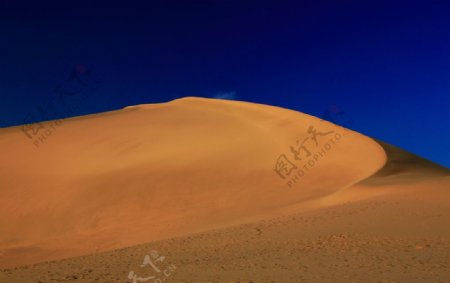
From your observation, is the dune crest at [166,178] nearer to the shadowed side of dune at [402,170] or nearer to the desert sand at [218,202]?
the desert sand at [218,202]

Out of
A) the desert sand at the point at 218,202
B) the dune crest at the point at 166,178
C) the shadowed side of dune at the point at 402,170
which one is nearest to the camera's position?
the desert sand at the point at 218,202

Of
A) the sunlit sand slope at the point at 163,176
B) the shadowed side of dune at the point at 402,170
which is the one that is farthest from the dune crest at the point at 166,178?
the shadowed side of dune at the point at 402,170

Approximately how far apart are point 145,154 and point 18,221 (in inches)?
327

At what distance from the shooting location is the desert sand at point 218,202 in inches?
323

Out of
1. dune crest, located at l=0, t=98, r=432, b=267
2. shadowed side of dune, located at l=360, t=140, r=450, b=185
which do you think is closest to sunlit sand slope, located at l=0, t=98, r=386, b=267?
dune crest, located at l=0, t=98, r=432, b=267

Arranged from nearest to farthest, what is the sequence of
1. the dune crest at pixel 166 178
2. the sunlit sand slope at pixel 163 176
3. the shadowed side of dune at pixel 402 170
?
the dune crest at pixel 166 178 < the sunlit sand slope at pixel 163 176 < the shadowed side of dune at pixel 402 170

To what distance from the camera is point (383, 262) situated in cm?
767

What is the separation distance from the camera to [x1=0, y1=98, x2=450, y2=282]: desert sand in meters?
8.20

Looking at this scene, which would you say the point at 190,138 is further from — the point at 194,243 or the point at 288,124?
the point at 194,243

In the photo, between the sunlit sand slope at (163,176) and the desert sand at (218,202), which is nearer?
the desert sand at (218,202)

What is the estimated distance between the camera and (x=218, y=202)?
17.9m

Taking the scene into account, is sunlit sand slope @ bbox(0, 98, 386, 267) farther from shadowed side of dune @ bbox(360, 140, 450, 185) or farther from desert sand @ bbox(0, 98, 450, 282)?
shadowed side of dune @ bbox(360, 140, 450, 185)

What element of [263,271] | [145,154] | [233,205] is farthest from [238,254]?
[145,154]

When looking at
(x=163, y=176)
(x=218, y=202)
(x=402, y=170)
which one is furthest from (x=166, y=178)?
(x=402, y=170)
